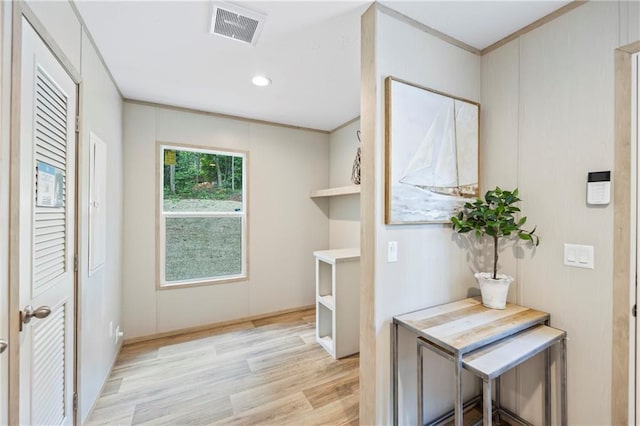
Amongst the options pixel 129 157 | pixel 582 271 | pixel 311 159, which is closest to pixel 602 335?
pixel 582 271

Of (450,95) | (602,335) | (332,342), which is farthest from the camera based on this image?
(332,342)

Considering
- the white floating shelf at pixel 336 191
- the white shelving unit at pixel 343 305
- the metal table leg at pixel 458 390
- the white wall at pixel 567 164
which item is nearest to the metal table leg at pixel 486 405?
the metal table leg at pixel 458 390

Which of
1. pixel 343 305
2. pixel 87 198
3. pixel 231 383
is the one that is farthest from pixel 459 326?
pixel 87 198

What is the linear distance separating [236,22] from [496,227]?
201 centimetres

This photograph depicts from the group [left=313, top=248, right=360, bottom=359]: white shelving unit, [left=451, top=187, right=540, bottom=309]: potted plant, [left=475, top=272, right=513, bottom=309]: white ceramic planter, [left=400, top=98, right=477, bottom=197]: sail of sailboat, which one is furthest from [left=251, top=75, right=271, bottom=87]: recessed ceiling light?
[left=475, top=272, right=513, bottom=309]: white ceramic planter

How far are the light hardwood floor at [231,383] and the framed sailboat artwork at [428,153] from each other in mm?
1487

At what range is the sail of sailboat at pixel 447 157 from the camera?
162 centimetres

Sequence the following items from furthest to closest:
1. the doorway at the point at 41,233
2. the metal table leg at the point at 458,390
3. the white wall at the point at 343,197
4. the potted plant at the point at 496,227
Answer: the white wall at the point at 343,197, the potted plant at the point at 496,227, the metal table leg at the point at 458,390, the doorway at the point at 41,233

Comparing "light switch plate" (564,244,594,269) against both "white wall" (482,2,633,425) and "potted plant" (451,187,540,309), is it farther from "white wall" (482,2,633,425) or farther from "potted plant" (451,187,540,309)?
"potted plant" (451,187,540,309)

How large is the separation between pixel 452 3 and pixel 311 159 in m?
2.50

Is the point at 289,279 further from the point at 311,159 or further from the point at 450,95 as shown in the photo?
the point at 450,95

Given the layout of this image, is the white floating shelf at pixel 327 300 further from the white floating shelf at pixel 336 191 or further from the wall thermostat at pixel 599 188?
the wall thermostat at pixel 599 188

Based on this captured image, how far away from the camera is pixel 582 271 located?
4.74 ft

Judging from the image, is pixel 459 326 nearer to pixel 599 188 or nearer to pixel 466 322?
pixel 466 322
